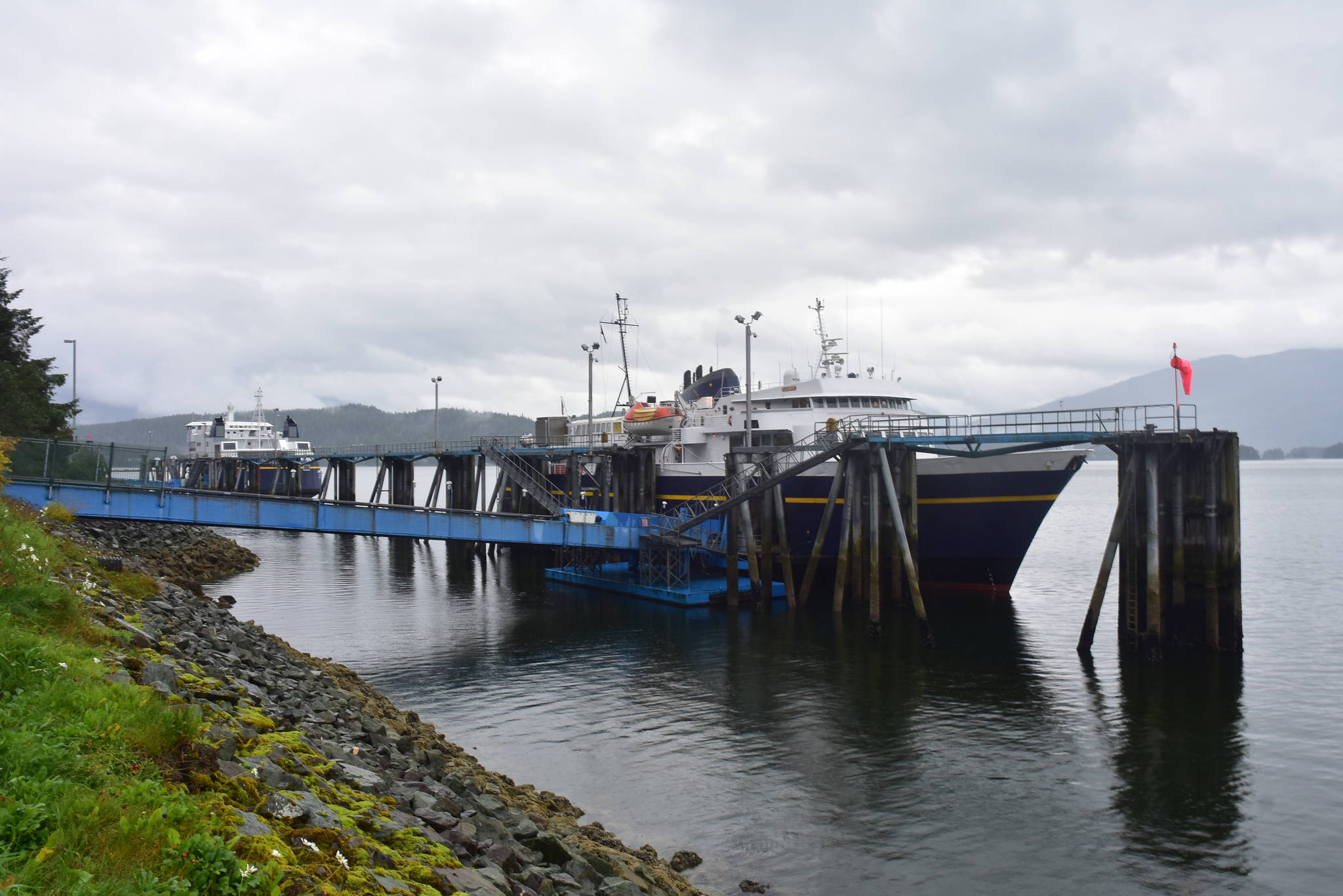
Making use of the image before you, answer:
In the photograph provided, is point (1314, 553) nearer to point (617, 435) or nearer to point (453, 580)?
point (617, 435)

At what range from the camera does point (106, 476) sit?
30.1 metres

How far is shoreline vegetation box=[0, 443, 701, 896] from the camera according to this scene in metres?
6.70

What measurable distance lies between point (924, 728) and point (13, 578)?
18248 mm

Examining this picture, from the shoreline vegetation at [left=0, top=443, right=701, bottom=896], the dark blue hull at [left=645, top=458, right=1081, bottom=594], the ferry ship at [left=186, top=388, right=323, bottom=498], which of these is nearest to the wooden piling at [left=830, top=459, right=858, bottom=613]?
the dark blue hull at [left=645, top=458, right=1081, bottom=594]

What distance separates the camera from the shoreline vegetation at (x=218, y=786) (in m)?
6.70

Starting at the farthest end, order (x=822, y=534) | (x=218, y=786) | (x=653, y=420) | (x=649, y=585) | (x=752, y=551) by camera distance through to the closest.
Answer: (x=653, y=420) → (x=649, y=585) → (x=752, y=551) → (x=822, y=534) → (x=218, y=786)

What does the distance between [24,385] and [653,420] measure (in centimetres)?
3097

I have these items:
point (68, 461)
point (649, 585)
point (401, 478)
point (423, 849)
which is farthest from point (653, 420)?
point (423, 849)

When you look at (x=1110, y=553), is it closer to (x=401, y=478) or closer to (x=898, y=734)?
(x=898, y=734)

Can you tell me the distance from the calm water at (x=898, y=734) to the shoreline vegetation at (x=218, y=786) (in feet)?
9.31

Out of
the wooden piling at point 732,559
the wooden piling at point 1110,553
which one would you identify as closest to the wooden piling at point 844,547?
the wooden piling at point 732,559

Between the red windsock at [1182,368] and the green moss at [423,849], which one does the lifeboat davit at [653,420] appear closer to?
the red windsock at [1182,368]

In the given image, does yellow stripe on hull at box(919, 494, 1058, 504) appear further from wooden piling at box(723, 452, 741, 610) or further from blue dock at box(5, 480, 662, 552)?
blue dock at box(5, 480, 662, 552)

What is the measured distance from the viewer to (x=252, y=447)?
101 m
